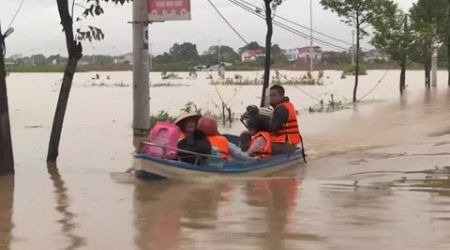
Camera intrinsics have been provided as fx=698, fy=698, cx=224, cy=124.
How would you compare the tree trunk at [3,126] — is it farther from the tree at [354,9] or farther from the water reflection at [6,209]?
the tree at [354,9]

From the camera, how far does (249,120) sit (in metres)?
10.5

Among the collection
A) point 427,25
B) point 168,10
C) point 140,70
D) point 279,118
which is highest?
point 427,25

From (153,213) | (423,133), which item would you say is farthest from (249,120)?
(423,133)

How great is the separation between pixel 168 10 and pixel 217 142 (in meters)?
6.37

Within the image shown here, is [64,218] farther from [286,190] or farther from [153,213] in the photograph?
[286,190]

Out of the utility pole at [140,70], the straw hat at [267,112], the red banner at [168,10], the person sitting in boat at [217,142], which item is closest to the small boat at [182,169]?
the person sitting in boat at [217,142]

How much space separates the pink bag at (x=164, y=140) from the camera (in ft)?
29.9

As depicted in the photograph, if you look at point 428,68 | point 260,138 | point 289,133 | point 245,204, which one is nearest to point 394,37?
point 428,68

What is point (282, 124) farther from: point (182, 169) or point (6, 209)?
point (6, 209)

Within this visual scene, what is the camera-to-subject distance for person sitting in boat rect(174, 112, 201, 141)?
30.9 feet

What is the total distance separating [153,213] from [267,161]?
333cm

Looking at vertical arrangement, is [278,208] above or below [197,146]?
below

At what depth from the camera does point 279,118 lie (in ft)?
34.7

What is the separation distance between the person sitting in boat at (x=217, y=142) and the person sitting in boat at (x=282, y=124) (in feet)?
3.10
